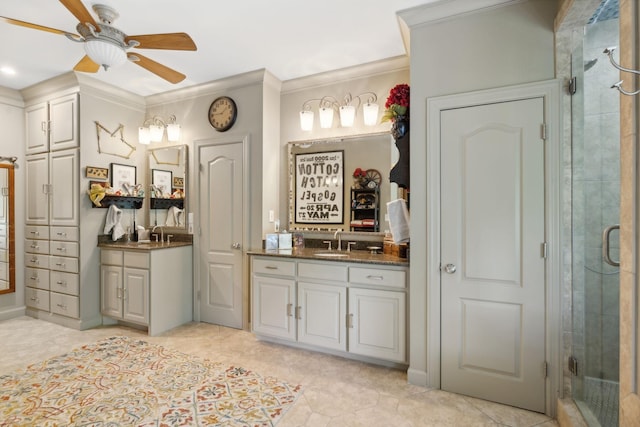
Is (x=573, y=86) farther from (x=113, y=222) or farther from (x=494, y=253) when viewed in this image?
(x=113, y=222)

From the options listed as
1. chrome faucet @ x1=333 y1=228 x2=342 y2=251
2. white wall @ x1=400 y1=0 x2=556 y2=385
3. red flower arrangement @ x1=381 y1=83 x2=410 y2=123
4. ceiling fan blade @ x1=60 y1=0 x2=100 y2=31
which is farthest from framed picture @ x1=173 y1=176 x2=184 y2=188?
white wall @ x1=400 y1=0 x2=556 y2=385

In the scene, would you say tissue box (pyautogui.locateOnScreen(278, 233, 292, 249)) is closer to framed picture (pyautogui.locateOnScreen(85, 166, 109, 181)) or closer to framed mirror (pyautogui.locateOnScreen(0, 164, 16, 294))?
framed picture (pyautogui.locateOnScreen(85, 166, 109, 181))

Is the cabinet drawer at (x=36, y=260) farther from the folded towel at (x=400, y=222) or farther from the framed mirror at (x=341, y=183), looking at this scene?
the folded towel at (x=400, y=222)

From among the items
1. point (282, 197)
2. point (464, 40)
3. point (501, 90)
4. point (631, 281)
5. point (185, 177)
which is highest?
point (464, 40)

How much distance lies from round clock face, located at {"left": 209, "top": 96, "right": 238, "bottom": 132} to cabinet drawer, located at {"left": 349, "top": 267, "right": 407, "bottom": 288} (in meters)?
2.11

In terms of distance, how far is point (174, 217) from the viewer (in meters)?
3.99

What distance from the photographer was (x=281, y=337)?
303cm

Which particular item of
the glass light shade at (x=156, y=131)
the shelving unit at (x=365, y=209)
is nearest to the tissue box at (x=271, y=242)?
the shelving unit at (x=365, y=209)

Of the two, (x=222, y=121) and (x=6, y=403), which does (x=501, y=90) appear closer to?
(x=222, y=121)

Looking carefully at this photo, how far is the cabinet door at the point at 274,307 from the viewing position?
2.99 meters

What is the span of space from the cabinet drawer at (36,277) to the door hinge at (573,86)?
17.0 ft

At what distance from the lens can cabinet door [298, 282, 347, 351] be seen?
2.77 m

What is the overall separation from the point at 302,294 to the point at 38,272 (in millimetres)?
3304

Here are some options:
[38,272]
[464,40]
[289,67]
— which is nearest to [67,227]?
[38,272]
